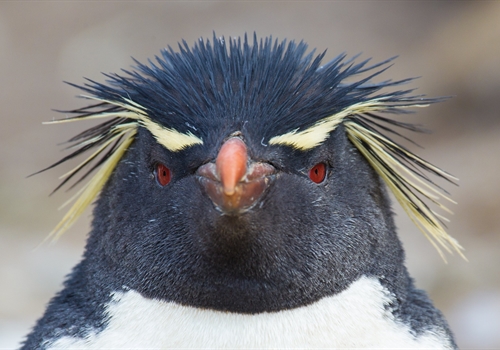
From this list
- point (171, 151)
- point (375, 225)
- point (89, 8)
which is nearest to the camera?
point (171, 151)

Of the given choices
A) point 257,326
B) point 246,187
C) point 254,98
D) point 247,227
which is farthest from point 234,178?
point 257,326

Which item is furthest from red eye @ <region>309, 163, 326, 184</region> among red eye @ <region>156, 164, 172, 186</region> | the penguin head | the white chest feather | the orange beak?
red eye @ <region>156, 164, 172, 186</region>

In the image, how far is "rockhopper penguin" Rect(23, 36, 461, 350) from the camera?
243 cm

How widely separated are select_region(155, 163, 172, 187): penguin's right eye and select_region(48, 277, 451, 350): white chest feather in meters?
0.44

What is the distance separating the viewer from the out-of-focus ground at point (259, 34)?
7.79 meters

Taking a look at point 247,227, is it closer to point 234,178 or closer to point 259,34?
point 234,178

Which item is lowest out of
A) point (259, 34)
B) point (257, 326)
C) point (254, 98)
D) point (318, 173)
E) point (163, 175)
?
point (257, 326)

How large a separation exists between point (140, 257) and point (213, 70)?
2.48 ft

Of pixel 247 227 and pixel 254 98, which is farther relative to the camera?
pixel 254 98

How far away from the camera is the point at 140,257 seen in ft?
→ 8.65

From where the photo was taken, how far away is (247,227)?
235 centimetres

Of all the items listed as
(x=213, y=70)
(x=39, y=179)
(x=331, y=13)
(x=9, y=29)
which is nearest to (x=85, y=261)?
(x=213, y=70)

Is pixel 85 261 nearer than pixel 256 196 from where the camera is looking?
No

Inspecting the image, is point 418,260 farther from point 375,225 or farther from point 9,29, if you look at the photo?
point 9,29
